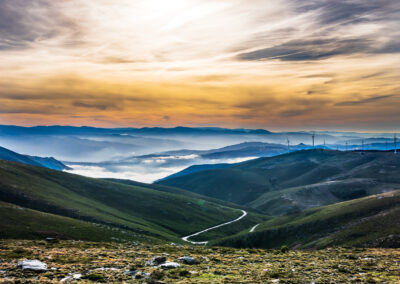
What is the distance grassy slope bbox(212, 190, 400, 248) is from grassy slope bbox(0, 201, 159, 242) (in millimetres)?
63373

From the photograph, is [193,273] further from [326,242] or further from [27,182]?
[27,182]

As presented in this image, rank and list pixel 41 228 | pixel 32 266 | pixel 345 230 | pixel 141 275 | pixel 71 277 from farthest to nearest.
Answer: pixel 345 230 < pixel 41 228 < pixel 32 266 < pixel 141 275 < pixel 71 277

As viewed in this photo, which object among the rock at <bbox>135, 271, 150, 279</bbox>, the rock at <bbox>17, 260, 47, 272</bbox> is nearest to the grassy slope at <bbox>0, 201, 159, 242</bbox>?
the rock at <bbox>17, 260, 47, 272</bbox>

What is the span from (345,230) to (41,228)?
9978 centimetres

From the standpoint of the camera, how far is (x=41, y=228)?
294ft

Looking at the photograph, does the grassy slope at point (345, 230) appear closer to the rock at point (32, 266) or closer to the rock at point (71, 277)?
the rock at point (71, 277)

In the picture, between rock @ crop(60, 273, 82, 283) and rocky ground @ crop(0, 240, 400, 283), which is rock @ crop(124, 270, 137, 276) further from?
rock @ crop(60, 273, 82, 283)

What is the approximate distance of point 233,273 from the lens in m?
30.9

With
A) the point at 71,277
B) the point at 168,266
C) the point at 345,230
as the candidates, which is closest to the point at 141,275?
the point at 168,266

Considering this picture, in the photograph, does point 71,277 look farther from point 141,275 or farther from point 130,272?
point 141,275

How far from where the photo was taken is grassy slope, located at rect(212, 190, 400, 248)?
81.4 m

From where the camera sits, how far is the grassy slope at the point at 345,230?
267 feet

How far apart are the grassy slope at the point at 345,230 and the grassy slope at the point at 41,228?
6337 cm

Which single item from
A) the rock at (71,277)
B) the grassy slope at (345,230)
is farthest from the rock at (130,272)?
the grassy slope at (345,230)
